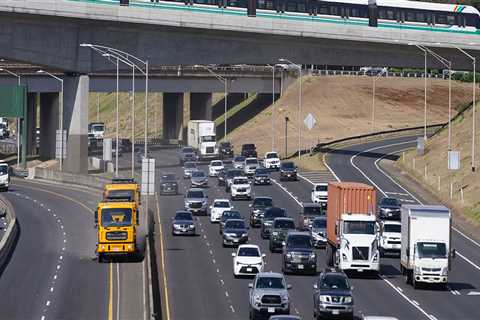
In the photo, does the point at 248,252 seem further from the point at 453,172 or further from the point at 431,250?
the point at 453,172

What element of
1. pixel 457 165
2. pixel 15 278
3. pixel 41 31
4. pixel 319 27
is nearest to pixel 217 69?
pixel 319 27

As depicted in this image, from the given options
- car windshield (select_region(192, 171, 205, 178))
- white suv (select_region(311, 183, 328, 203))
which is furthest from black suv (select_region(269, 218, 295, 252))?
car windshield (select_region(192, 171, 205, 178))

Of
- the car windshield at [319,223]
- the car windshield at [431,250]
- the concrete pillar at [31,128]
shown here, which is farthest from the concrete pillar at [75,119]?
the car windshield at [431,250]

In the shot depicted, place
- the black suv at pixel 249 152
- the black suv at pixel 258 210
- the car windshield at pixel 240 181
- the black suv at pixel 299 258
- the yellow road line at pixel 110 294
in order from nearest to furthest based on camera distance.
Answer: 1. the yellow road line at pixel 110 294
2. the black suv at pixel 299 258
3. the black suv at pixel 258 210
4. the car windshield at pixel 240 181
5. the black suv at pixel 249 152

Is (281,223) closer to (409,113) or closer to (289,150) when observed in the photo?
(289,150)

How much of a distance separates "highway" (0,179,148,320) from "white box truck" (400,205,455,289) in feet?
35.8

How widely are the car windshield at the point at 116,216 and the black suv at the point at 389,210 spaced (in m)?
21.3

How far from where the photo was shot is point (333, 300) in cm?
4434

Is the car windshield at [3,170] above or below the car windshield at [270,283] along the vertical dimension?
above

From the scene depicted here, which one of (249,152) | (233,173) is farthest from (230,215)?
(249,152)

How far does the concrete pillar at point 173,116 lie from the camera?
161 metres

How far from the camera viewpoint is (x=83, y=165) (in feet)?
369

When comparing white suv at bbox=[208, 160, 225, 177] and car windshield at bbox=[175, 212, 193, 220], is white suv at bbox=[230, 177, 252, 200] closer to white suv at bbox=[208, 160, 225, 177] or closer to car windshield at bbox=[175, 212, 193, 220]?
white suv at bbox=[208, 160, 225, 177]

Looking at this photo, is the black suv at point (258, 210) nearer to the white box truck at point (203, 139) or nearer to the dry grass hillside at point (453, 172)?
the dry grass hillside at point (453, 172)
